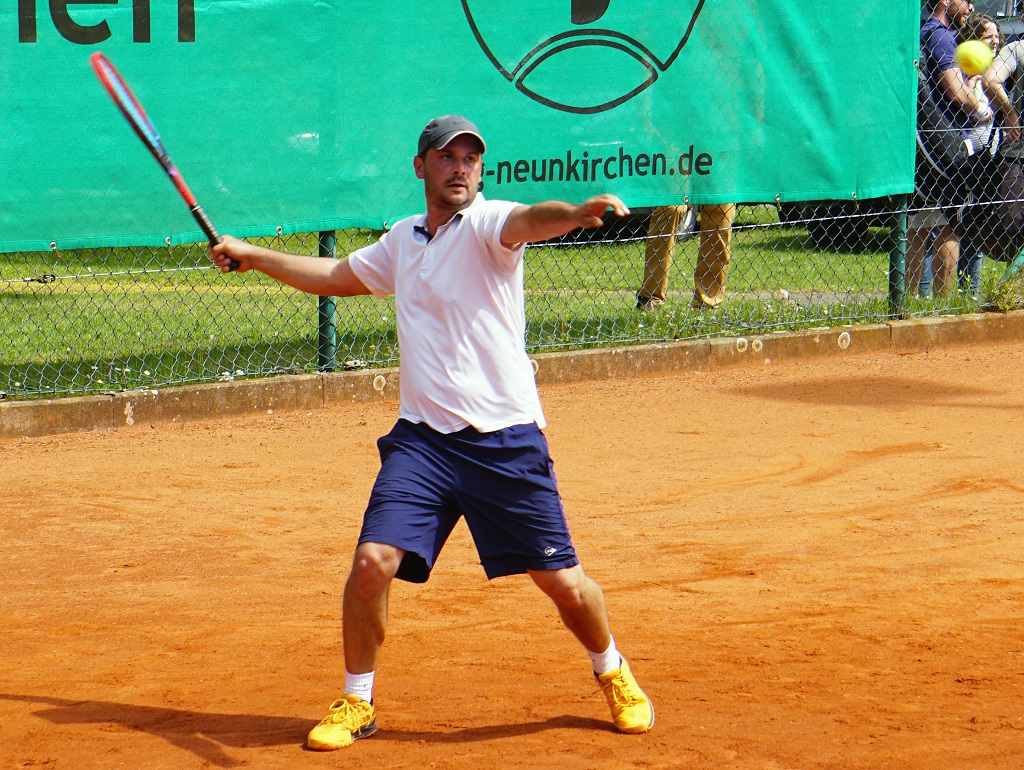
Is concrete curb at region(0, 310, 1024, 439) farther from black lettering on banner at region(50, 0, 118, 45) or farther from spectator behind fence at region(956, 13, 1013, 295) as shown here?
black lettering on banner at region(50, 0, 118, 45)

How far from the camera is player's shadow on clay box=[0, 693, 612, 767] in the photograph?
380 cm

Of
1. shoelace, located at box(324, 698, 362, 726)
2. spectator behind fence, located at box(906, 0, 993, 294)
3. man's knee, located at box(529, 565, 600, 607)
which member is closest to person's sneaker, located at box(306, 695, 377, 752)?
shoelace, located at box(324, 698, 362, 726)

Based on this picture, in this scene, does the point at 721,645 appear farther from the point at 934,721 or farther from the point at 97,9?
the point at 97,9

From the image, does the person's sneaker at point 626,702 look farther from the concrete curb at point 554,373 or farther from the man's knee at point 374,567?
the concrete curb at point 554,373

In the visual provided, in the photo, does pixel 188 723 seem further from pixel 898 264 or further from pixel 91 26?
pixel 898 264

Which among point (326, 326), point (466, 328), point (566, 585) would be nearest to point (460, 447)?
point (466, 328)

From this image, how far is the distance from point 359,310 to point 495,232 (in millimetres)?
6370

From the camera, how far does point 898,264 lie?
31.7 ft

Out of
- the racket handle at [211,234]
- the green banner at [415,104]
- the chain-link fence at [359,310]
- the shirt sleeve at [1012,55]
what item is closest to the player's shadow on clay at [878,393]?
the chain-link fence at [359,310]

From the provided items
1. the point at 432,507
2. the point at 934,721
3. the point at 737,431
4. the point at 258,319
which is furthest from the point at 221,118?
the point at 934,721

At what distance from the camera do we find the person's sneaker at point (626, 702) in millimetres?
3824

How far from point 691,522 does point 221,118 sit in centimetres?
363

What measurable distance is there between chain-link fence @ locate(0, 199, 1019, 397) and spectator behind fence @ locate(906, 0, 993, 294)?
308mm

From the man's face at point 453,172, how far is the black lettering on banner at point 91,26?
13.3 ft
